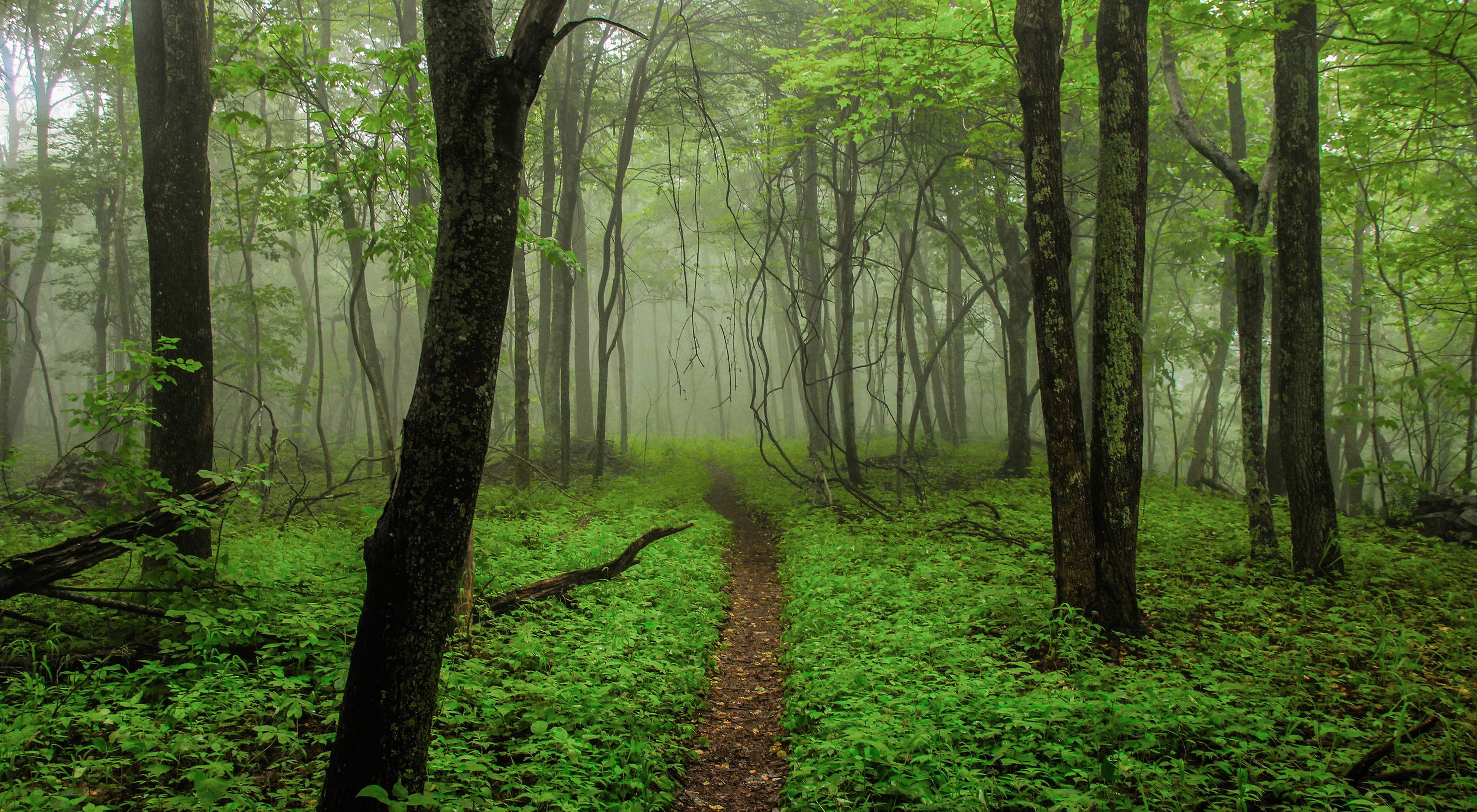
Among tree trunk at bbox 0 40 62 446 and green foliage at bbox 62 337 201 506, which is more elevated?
tree trunk at bbox 0 40 62 446

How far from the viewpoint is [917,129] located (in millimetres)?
13148

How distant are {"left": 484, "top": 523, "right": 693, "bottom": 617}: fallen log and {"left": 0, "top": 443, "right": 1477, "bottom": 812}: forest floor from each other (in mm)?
174

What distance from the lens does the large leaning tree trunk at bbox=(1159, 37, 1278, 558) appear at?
797 cm

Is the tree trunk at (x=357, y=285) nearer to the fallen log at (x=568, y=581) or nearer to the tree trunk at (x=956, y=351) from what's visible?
the fallen log at (x=568, y=581)

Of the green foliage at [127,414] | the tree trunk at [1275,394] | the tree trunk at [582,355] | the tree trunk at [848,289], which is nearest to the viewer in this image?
the green foliage at [127,414]

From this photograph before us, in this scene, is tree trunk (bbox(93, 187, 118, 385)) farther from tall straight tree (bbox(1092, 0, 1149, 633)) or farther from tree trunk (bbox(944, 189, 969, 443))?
tree trunk (bbox(944, 189, 969, 443))

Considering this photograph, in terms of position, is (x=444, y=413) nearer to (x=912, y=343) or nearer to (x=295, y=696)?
(x=295, y=696)

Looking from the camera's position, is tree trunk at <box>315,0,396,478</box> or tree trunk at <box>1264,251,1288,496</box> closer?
tree trunk at <box>1264,251,1288,496</box>

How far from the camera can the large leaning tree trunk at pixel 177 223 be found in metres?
5.68

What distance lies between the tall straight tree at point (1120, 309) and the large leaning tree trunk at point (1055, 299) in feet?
0.50

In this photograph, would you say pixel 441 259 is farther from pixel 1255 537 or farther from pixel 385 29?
pixel 385 29

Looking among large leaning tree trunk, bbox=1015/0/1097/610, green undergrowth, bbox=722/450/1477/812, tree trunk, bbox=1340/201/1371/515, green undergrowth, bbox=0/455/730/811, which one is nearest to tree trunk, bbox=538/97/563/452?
green undergrowth, bbox=0/455/730/811

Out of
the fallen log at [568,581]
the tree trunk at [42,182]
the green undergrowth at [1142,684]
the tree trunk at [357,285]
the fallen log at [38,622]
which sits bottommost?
the green undergrowth at [1142,684]

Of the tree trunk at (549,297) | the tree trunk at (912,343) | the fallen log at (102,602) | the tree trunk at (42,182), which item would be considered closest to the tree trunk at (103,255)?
the tree trunk at (42,182)
